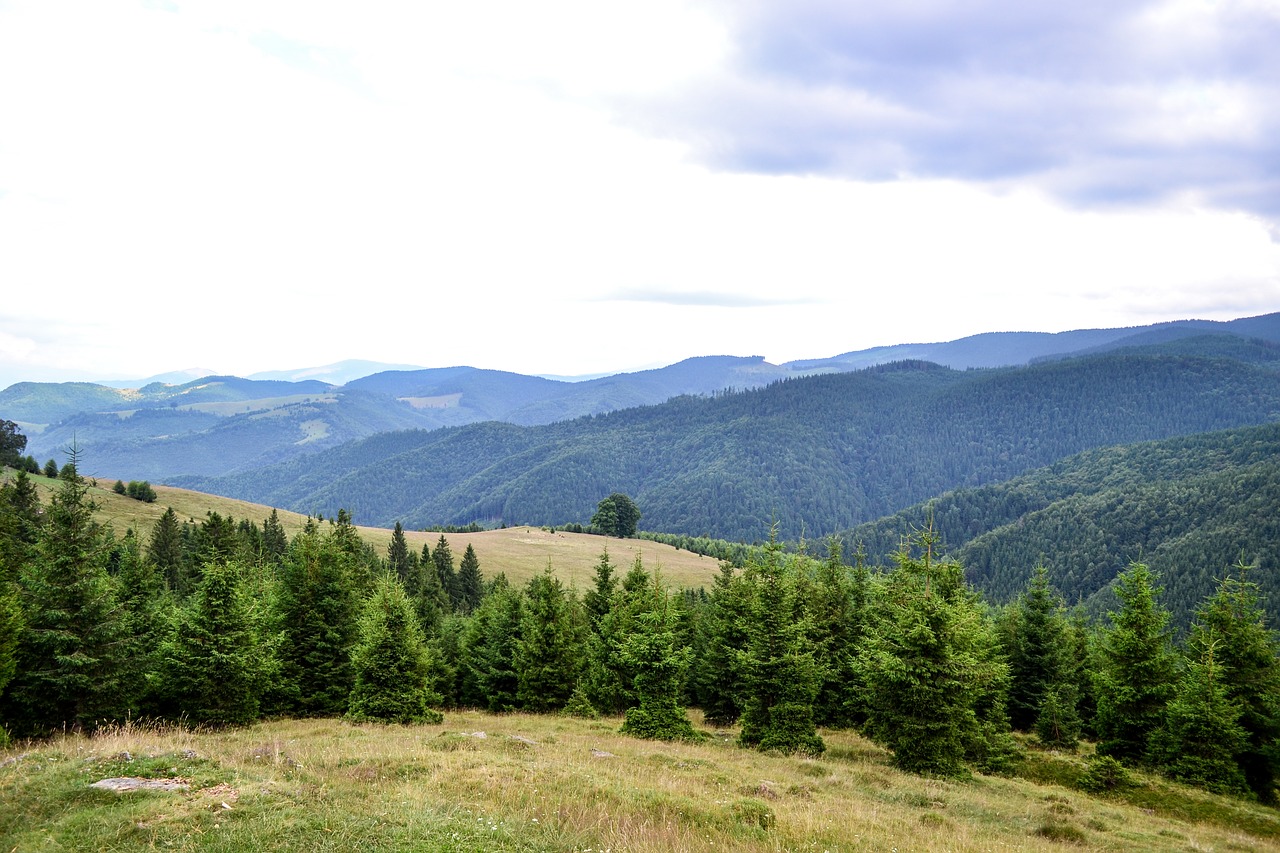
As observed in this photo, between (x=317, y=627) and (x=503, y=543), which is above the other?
(x=317, y=627)

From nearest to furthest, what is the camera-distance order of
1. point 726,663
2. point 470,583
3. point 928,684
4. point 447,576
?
point 928,684
point 726,663
point 447,576
point 470,583

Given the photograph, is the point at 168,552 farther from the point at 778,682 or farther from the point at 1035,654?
the point at 1035,654

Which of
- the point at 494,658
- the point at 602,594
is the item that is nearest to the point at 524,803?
the point at 494,658

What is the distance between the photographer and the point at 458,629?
152ft

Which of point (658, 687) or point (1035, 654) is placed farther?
point (1035, 654)

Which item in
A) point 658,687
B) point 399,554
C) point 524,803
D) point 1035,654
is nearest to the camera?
point 524,803

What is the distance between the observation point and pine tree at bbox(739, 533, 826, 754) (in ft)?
82.6

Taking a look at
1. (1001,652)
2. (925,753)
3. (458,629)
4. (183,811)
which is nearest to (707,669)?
(925,753)

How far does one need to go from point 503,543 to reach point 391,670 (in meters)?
104

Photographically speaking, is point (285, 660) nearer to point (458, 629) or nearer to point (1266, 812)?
point (458, 629)

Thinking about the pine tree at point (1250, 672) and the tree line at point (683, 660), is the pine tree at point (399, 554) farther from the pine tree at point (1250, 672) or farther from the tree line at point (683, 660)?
the pine tree at point (1250, 672)

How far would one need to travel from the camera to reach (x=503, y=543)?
12888 cm

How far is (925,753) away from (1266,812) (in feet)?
40.8

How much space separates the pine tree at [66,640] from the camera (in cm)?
2238
